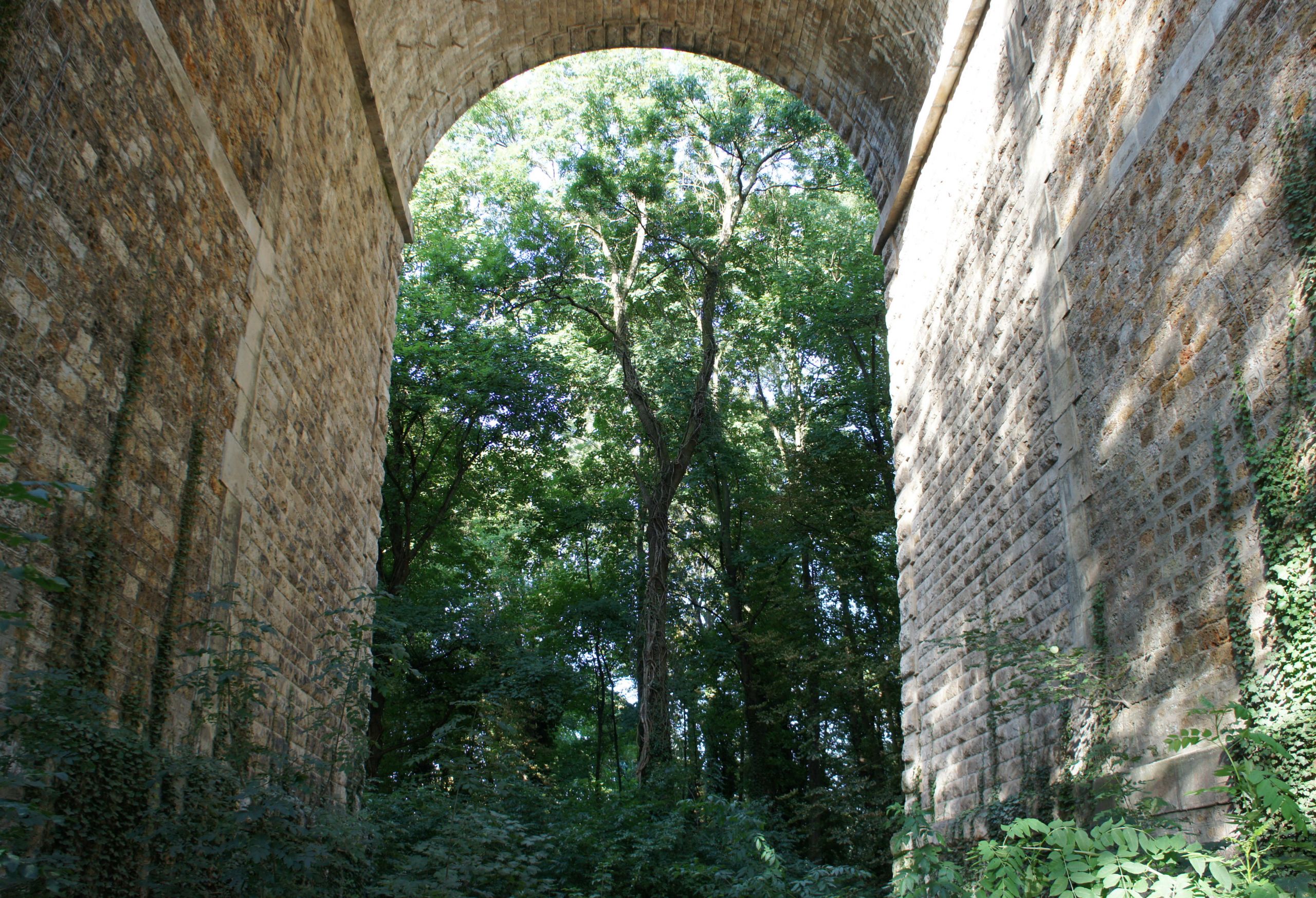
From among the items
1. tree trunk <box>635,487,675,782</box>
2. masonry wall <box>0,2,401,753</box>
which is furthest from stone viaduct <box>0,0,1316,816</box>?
tree trunk <box>635,487,675,782</box>

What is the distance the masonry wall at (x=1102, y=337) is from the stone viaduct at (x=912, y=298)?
2cm

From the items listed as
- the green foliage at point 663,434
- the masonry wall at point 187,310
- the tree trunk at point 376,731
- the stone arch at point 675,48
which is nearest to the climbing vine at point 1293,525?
the masonry wall at point 187,310

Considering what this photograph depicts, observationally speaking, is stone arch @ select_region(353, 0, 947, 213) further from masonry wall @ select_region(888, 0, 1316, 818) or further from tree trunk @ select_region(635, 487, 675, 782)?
tree trunk @ select_region(635, 487, 675, 782)

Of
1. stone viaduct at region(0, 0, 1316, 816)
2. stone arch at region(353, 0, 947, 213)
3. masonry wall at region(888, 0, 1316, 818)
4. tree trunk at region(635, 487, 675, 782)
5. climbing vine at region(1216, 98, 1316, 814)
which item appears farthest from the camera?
tree trunk at region(635, 487, 675, 782)

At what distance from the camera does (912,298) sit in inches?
340

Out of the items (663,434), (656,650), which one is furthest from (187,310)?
(663,434)

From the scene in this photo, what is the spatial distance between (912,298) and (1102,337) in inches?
148

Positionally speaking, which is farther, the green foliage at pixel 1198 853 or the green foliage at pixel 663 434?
the green foliage at pixel 663 434

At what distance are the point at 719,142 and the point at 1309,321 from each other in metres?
15.2

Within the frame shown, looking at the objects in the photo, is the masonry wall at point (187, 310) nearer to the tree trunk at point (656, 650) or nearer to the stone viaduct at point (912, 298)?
the stone viaduct at point (912, 298)

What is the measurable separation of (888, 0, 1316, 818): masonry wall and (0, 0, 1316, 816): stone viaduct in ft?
0.07

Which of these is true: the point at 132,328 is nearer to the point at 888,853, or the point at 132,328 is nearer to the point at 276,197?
the point at 276,197

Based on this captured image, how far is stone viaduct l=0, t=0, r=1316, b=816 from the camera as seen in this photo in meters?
3.61

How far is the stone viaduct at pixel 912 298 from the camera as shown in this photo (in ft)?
11.8
